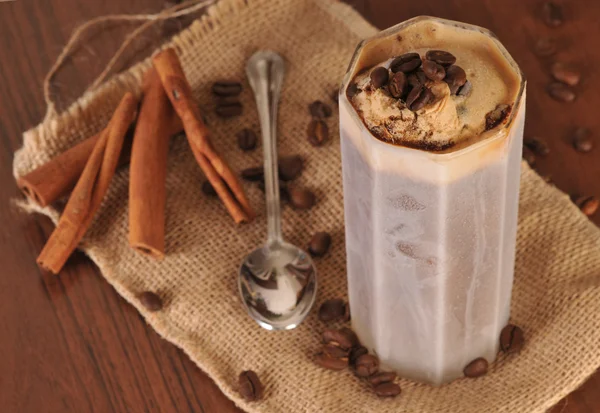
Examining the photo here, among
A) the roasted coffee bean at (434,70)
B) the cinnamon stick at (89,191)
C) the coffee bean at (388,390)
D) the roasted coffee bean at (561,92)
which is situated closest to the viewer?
the roasted coffee bean at (434,70)

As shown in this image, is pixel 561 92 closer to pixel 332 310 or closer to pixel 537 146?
pixel 537 146

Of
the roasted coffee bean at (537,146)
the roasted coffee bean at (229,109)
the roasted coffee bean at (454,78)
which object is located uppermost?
the roasted coffee bean at (454,78)

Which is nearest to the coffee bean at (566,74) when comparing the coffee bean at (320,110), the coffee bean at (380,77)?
the coffee bean at (320,110)

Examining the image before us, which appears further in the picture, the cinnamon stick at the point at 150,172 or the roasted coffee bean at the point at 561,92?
the roasted coffee bean at the point at 561,92

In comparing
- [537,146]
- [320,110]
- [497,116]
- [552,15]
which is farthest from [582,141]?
[497,116]

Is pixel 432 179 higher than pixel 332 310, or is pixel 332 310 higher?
pixel 432 179

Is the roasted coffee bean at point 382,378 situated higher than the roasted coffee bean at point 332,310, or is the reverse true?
the roasted coffee bean at point 332,310

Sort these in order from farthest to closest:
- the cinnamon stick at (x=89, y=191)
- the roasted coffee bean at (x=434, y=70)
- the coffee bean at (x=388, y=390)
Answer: the cinnamon stick at (x=89, y=191)
the coffee bean at (x=388, y=390)
the roasted coffee bean at (x=434, y=70)

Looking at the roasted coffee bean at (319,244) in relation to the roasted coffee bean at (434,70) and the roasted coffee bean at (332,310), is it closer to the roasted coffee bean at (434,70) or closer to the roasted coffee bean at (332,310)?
the roasted coffee bean at (332,310)

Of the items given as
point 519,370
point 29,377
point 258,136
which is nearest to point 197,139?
point 258,136
